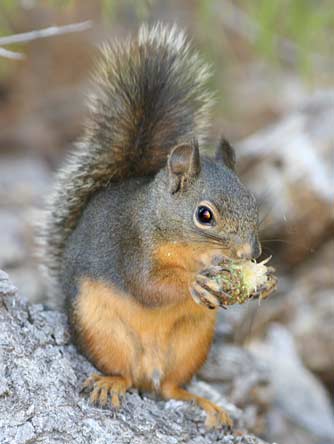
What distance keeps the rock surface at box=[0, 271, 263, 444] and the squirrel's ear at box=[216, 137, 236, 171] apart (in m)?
0.75

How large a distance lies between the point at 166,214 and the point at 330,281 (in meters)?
1.81

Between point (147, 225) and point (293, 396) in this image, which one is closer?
point (147, 225)

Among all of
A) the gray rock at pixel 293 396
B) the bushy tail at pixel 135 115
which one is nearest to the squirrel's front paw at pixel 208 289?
the bushy tail at pixel 135 115

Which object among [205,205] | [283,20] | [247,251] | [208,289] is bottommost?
[208,289]

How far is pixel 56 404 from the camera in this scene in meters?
2.21

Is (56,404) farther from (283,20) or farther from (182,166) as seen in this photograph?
(283,20)

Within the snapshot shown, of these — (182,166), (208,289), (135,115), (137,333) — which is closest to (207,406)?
(137,333)

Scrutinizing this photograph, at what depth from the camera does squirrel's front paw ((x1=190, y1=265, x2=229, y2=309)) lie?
2.29m

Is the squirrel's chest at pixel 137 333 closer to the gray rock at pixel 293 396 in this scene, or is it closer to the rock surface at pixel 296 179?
the gray rock at pixel 293 396

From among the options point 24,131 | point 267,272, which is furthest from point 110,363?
point 24,131

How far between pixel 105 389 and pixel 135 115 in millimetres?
960

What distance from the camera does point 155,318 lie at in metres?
2.53

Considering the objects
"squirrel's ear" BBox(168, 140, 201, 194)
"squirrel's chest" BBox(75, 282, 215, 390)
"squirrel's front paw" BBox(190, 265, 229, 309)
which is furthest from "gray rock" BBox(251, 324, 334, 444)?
"squirrel's ear" BBox(168, 140, 201, 194)

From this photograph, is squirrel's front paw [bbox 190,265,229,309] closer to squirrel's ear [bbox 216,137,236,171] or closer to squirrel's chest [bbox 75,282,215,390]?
squirrel's chest [bbox 75,282,215,390]
